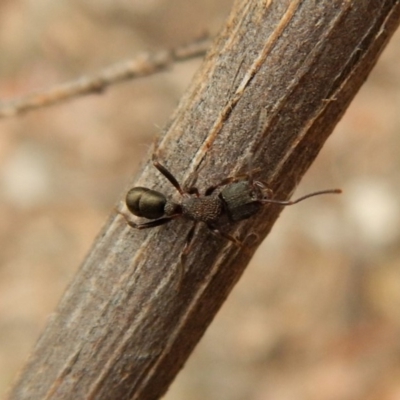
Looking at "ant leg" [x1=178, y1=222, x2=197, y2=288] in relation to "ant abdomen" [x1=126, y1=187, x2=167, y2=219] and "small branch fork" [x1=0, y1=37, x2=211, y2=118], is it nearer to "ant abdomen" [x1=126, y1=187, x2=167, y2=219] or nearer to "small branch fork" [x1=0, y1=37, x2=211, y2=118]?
"ant abdomen" [x1=126, y1=187, x2=167, y2=219]

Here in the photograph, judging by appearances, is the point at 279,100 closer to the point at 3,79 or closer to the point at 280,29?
the point at 280,29

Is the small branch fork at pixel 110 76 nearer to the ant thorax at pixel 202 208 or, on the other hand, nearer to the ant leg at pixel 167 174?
the ant thorax at pixel 202 208

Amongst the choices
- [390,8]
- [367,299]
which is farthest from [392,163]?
[390,8]

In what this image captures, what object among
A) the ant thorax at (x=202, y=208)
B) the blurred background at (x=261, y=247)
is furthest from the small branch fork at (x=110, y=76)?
the blurred background at (x=261, y=247)

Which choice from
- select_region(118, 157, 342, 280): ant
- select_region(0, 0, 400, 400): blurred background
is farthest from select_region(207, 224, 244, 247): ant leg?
select_region(0, 0, 400, 400): blurred background

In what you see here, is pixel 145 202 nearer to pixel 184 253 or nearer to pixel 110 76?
pixel 184 253
